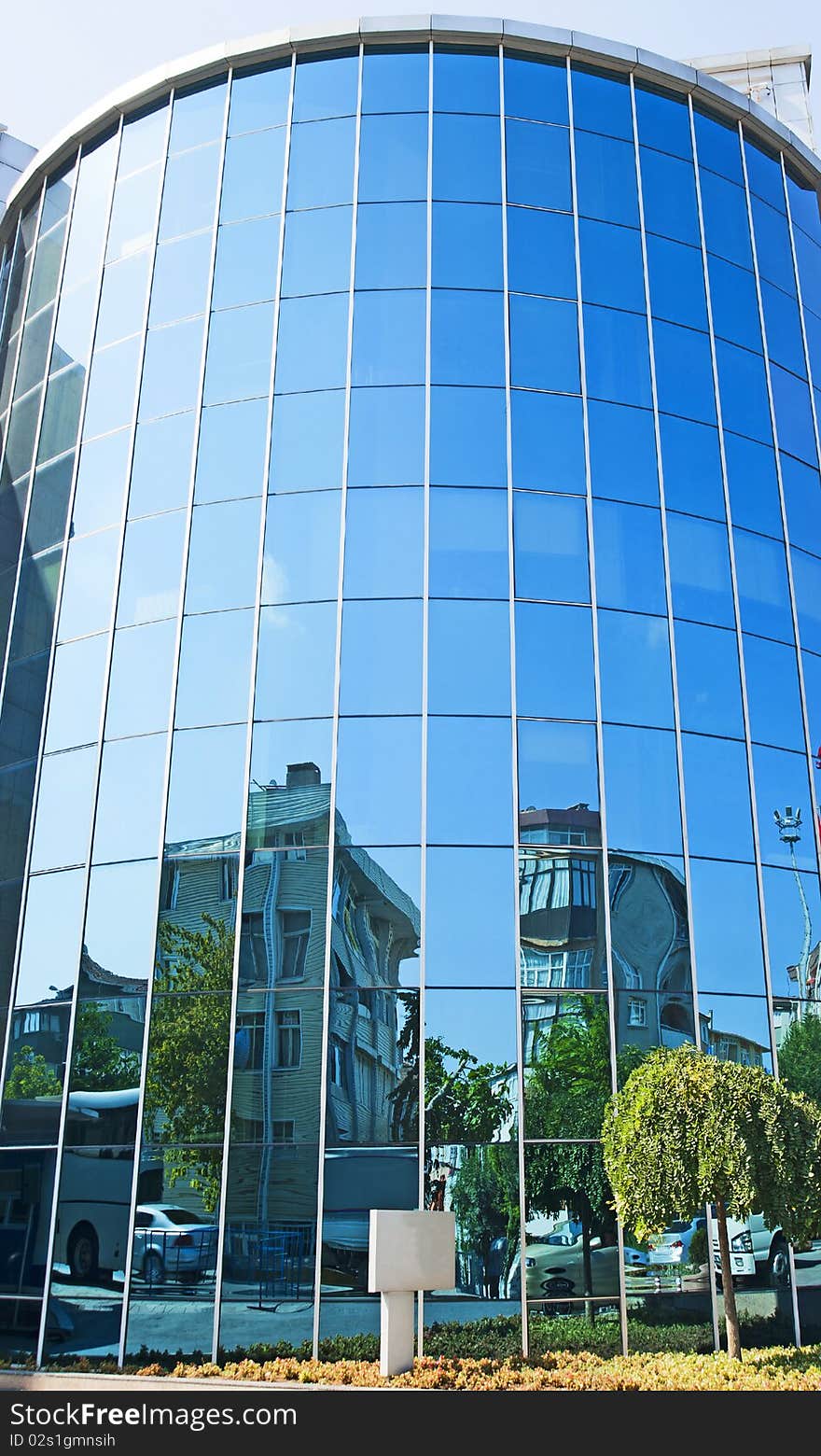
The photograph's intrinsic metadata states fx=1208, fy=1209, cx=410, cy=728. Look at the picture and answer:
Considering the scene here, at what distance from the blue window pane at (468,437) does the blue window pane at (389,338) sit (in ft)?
2.56

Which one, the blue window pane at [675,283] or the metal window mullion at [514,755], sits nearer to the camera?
the metal window mullion at [514,755]

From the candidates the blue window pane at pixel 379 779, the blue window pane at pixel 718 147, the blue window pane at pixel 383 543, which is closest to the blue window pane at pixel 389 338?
the blue window pane at pixel 383 543

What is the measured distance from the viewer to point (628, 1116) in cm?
1798

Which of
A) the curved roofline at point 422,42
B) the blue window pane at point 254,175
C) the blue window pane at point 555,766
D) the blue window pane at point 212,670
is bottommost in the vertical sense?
the blue window pane at point 555,766

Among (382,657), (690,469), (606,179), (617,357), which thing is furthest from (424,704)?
(606,179)

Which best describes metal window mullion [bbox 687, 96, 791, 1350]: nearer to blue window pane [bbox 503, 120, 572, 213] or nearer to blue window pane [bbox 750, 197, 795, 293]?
blue window pane [bbox 750, 197, 795, 293]

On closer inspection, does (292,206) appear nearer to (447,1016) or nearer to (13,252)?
(13,252)

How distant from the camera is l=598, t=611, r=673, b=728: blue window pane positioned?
72.3ft

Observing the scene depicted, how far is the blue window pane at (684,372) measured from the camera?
24.7 m

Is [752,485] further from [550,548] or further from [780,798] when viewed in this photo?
[780,798]

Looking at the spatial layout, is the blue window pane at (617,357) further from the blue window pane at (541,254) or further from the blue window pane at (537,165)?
the blue window pane at (537,165)

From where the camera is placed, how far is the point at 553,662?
21969mm

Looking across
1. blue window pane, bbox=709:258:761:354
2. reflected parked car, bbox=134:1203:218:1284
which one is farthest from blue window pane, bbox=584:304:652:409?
reflected parked car, bbox=134:1203:218:1284

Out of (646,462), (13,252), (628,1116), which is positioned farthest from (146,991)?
(13,252)
